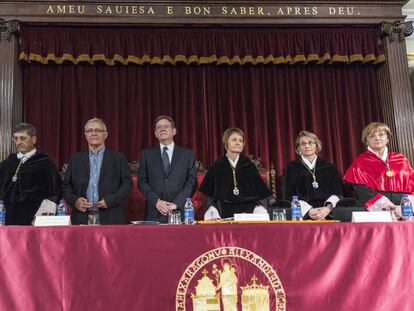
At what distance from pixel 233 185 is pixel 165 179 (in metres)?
0.61

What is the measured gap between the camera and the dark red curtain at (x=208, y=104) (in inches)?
249

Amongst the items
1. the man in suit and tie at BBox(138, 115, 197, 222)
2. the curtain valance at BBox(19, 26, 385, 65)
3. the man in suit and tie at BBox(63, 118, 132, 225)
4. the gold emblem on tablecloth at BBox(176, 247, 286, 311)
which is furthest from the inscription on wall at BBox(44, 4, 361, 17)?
the gold emblem on tablecloth at BBox(176, 247, 286, 311)

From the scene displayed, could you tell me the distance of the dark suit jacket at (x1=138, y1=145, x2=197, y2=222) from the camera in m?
4.51

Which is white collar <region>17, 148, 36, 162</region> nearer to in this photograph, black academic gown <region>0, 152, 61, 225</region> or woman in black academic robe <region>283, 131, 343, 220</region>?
black academic gown <region>0, 152, 61, 225</region>

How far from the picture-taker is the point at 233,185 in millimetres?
4695

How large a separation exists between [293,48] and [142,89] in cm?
197

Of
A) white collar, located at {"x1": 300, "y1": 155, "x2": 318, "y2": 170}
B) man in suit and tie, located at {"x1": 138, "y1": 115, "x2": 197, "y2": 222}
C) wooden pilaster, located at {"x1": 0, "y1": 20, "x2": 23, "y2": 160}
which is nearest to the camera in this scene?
man in suit and tie, located at {"x1": 138, "y1": 115, "x2": 197, "y2": 222}

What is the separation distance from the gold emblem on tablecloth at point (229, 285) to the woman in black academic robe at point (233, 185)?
1499 mm

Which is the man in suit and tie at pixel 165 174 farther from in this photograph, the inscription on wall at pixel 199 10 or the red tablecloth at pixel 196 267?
the inscription on wall at pixel 199 10

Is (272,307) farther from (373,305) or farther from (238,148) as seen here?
(238,148)

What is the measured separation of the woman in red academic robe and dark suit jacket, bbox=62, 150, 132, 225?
7.00 feet

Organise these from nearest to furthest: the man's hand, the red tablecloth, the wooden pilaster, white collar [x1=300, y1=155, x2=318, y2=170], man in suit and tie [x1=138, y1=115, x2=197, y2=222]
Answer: the red tablecloth, the man's hand, man in suit and tie [x1=138, y1=115, x2=197, y2=222], white collar [x1=300, y1=155, x2=318, y2=170], the wooden pilaster

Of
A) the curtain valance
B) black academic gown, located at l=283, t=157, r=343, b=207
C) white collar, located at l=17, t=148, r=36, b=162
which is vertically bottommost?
black academic gown, located at l=283, t=157, r=343, b=207

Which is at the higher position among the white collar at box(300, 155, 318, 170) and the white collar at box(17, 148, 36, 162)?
the white collar at box(17, 148, 36, 162)
